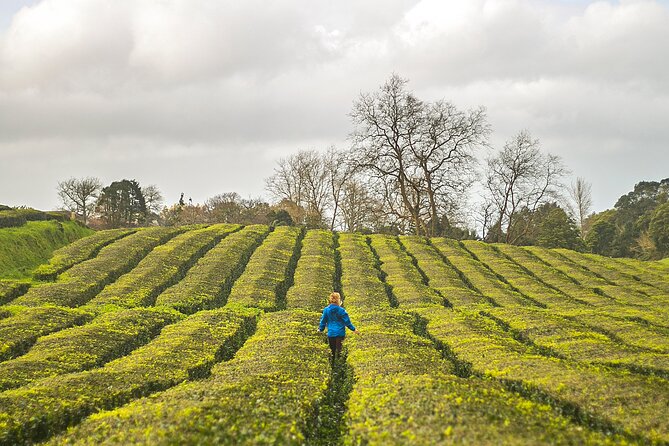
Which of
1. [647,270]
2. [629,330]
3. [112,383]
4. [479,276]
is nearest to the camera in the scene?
[112,383]

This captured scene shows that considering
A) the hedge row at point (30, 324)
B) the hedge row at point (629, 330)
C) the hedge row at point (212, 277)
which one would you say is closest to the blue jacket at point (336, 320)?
the hedge row at point (629, 330)

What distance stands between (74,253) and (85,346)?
77.8 ft

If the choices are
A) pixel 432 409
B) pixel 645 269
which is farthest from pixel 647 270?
pixel 432 409

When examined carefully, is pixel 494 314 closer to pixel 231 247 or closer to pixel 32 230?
pixel 231 247

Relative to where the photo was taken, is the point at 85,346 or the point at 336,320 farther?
the point at 85,346

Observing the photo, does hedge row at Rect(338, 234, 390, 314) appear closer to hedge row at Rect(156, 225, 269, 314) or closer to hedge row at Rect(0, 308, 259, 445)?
hedge row at Rect(156, 225, 269, 314)

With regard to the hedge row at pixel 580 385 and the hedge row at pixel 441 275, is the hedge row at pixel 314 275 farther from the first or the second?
the hedge row at pixel 580 385

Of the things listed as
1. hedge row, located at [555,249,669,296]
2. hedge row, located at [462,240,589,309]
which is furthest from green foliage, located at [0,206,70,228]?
hedge row, located at [555,249,669,296]

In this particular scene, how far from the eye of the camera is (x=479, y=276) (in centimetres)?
3894

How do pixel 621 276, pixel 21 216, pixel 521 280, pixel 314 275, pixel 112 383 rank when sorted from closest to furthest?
pixel 112 383
pixel 314 275
pixel 521 280
pixel 621 276
pixel 21 216

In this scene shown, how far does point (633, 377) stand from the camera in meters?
12.9

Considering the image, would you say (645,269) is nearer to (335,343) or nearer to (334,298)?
(335,343)

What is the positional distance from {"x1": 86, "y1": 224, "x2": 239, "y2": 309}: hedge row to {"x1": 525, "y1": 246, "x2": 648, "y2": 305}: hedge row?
30.8 metres

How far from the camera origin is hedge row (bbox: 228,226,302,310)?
2983cm
